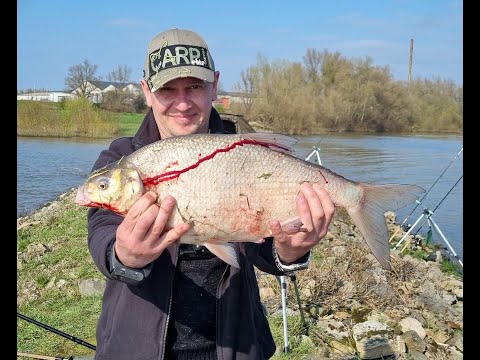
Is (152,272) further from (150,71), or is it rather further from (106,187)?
(150,71)

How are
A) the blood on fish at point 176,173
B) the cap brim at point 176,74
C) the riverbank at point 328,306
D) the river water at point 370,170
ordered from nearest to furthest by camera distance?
the blood on fish at point 176,173 → the cap brim at point 176,74 → the riverbank at point 328,306 → the river water at point 370,170

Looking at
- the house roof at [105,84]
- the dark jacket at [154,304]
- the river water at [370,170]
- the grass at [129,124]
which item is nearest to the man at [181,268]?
the dark jacket at [154,304]

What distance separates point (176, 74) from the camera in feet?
7.29

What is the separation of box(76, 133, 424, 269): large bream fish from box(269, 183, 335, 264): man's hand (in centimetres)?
4

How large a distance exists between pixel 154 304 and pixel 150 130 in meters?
0.84

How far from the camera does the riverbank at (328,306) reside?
15.7ft

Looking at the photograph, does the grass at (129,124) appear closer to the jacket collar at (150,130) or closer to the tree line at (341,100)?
the tree line at (341,100)

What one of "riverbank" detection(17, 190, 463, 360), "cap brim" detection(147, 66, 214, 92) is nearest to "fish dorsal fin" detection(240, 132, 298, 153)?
"cap brim" detection(147, 66, 214, 92)

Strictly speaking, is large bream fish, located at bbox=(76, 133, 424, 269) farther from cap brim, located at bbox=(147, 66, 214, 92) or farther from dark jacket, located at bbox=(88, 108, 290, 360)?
cap brim, located at bbox=(147, 66, 214, 92)

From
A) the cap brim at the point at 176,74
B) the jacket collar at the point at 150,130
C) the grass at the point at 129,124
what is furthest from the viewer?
the grass at the point at 129,124

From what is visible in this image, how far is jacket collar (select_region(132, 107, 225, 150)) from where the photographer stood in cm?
236

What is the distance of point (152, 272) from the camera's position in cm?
213
